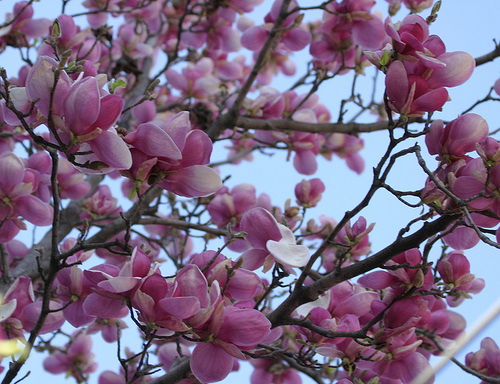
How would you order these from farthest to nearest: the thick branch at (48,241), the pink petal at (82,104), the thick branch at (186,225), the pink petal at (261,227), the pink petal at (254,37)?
the pink petal at (254,37), the thick branch at (186,225), the thick branch at (48,241), the pink petal at (261,227), the pink petal at (82,104)

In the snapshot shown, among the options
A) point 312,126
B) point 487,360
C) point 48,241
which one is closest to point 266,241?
point 487,360

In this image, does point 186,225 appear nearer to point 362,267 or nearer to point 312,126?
point 312,126

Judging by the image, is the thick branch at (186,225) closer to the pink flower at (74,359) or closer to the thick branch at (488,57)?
the pink flower at (74,359)

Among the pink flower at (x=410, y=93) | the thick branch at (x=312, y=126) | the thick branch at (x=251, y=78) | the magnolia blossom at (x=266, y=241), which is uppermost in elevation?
the thick branch at (x=251, y=78)

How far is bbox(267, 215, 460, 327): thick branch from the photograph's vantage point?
1062 millimetres

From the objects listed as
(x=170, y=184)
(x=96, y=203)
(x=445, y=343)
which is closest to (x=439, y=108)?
(x=170, y=184)

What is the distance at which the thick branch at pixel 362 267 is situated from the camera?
1.06 m

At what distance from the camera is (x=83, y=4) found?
2506 mm

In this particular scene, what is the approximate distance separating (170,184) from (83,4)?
1807 mm

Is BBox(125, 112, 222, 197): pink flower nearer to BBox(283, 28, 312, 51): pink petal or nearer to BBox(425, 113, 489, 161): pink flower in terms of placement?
BBox(425, 113, 489, 161): pink flower

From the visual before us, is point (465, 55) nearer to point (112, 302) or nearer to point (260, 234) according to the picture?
point (260, 234)

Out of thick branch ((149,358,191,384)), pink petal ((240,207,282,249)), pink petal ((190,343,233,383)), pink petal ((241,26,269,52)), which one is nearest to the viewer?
pink petal ((190,343,233,383))

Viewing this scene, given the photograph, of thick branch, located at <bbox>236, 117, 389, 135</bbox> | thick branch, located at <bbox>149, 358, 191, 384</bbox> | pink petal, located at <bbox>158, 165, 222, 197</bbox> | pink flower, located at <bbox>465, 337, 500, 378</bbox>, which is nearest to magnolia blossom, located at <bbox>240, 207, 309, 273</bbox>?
pink petal, located at <bbox>158, 165, 222, 197</bbox>

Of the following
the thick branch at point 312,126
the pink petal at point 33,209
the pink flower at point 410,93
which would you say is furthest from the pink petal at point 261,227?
the thick branch at point 312,126
